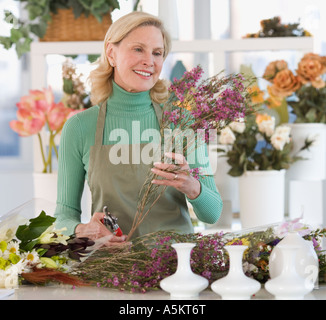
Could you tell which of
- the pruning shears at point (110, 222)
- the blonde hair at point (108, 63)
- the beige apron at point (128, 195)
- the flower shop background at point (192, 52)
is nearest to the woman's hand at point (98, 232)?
the pruning shears at point (110, 222)

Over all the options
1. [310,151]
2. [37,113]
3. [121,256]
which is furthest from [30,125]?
[121,256]

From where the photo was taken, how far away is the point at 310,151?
10.2 ft

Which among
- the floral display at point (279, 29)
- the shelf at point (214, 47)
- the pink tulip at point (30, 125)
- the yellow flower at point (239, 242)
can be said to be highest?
the floral display at point (279, 29)

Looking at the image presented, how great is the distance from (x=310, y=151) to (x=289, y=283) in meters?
1.97

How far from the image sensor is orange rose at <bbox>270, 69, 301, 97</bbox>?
9.75 feet

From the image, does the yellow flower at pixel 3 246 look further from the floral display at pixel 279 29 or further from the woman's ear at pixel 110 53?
the floral display at pixel 279 29

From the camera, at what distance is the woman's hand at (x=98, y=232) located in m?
1.52

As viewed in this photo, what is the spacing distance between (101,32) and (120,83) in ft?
3.90

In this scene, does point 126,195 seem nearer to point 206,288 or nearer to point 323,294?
point 206,288

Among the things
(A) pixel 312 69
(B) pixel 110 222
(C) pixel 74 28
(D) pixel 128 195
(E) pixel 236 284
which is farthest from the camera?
(C) pixel 74 28

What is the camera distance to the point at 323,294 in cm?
128

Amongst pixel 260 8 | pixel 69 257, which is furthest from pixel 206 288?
pixel 260 8

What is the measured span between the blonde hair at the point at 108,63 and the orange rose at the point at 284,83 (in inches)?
44.2

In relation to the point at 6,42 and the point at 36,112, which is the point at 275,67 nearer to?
the point at 36,112
